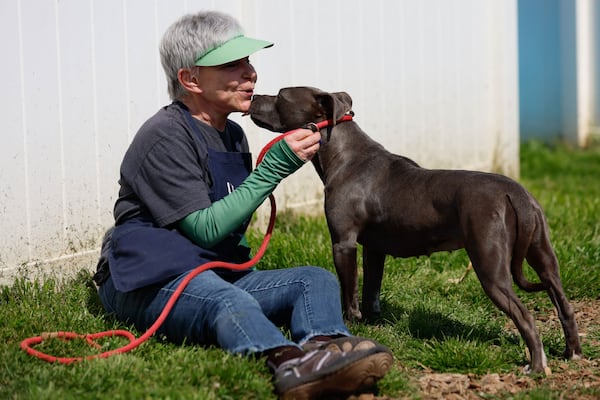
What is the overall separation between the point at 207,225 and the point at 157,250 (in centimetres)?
26

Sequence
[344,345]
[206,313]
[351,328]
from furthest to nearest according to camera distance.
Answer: [351,328]
[206,313]
[344,345]

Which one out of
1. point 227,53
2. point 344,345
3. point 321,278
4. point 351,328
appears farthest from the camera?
point 351,328

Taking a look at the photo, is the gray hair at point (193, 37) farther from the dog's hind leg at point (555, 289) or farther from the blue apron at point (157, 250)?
the dog's hind leg at point (555, 289)

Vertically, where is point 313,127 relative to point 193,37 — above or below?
below

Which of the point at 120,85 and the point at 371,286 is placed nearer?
Result: the point at 371,286

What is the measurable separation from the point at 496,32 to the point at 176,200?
6.63 m

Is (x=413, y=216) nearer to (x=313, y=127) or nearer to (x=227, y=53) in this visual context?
(x=313, y=127)

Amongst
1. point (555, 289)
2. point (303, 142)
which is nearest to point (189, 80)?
point (303, 142)

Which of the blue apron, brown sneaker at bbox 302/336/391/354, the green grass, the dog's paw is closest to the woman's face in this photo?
the blue apron

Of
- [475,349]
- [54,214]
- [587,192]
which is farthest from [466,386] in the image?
[587,192]

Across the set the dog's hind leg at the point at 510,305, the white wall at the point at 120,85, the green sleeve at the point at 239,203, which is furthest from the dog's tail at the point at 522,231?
the white wall at the point at 120,85

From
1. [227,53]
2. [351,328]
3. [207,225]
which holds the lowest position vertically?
[351,328]

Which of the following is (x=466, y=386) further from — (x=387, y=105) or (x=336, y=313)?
(x=387, y=105)

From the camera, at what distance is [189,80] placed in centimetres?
455
